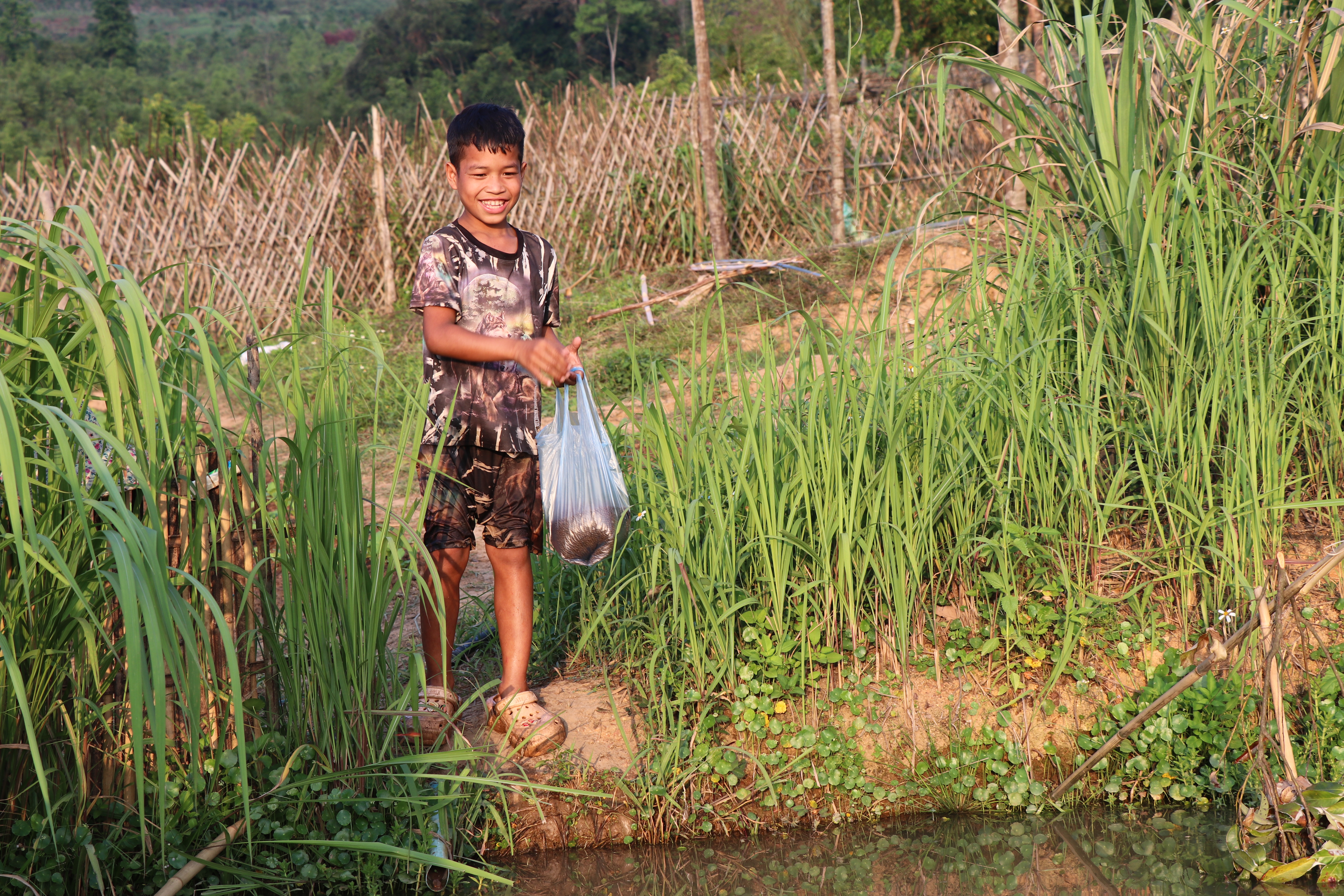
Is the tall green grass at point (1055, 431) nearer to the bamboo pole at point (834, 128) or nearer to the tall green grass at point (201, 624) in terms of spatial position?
the tall green grass at point (201, 624)

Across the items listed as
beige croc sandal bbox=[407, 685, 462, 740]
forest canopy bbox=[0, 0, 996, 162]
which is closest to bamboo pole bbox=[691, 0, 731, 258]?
beige croc sandal bbox=[407, 685, 462, 740]

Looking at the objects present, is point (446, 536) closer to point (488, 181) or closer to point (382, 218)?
point (488, 181)

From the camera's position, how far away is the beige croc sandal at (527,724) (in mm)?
2268

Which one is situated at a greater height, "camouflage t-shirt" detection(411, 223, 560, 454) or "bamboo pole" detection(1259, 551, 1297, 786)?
"camouflage t-shirt" detection(411, 223, 560, 454)

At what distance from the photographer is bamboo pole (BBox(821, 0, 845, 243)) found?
324 inches

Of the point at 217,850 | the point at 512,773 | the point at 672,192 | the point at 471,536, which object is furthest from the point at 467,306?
the point at 672,192

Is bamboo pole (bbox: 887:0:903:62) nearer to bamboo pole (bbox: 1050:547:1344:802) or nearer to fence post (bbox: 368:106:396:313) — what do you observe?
fence post (bbox: 368:106:396:313)

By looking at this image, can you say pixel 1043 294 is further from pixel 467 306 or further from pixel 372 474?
pixel 372 474

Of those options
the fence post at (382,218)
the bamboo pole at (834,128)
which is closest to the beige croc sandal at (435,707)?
the bamboo pole at (834,128)

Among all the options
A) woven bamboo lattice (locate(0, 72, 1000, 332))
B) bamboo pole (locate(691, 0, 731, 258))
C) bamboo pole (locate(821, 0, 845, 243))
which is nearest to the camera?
bamboo pole (locate(691, 0, 731, 258))

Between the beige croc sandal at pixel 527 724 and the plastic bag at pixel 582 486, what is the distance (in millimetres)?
339

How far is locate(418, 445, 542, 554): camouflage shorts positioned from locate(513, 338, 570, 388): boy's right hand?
303mm

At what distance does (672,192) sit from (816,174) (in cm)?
141

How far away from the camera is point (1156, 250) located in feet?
7.58
